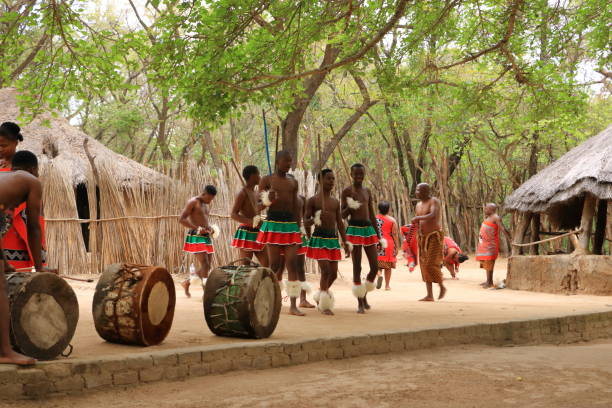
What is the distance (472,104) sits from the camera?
10508 mm

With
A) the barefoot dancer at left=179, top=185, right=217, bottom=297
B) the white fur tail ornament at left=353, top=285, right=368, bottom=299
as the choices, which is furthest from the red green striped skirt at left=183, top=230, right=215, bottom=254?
the white fur tail ornament at left=353, top=285, right=368, bottom=299

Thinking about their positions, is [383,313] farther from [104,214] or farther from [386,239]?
[104,214]

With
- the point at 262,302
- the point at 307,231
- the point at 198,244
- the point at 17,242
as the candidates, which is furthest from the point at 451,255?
the point at 17,242

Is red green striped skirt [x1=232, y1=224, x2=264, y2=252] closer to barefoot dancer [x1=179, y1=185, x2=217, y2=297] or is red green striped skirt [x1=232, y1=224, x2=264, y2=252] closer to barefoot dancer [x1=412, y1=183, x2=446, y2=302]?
Result: barefoot dancer [x1=179, y1=185, x2=217, y2=297]

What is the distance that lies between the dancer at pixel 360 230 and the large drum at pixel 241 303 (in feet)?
7.22

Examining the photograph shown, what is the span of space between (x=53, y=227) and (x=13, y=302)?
861 centimetres

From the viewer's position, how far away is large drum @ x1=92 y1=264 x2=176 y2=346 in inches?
195

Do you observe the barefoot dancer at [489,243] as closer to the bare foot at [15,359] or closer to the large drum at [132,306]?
the large drum at [132,306]

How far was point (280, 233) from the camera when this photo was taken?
721cm

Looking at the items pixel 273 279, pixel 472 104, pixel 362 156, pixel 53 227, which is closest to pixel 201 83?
pixel 273 279

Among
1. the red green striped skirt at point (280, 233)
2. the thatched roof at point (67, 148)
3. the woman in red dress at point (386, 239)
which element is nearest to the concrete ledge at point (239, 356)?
the red green striped skirt at point (280, 233)

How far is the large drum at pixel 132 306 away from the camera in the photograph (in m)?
4.95

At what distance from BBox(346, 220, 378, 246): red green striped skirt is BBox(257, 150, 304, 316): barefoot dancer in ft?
2.67

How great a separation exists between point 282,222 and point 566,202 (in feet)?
25.3
